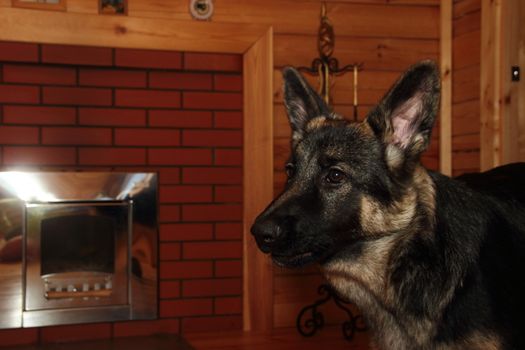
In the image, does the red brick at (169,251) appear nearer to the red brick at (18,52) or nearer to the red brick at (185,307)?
the red brick at (185,307)

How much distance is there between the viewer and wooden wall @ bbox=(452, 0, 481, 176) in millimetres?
3732

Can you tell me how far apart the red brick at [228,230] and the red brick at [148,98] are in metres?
0.64

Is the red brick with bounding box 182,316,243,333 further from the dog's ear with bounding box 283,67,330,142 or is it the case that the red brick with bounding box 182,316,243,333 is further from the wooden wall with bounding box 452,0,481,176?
the dog's ear with bounding box 283,67,330,142

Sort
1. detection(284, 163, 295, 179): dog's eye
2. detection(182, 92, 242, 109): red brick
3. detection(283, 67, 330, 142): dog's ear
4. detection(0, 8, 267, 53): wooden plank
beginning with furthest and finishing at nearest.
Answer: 1. detection(182, 92, 242, 109): red brick
2. detection(0, 8, 267, 53): wooden plank
3. detection(283, 67, 330, 142): dog's ear
4. detection(284, 163, 295, 179): dog's eye

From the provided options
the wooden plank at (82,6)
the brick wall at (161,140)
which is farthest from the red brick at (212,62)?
the wooden plank at (82,6)

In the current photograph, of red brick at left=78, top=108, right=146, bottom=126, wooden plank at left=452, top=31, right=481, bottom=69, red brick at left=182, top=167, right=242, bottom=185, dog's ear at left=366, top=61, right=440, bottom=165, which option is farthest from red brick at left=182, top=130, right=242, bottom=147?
dog's ear at left=366, top=61, right=440, bottom=165

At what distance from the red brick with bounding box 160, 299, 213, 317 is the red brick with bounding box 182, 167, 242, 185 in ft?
1.94

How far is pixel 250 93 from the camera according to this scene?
3.68 meters

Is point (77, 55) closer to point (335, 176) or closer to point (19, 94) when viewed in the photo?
point (19, 94)

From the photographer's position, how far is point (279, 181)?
12.3 feet

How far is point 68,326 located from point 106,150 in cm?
86

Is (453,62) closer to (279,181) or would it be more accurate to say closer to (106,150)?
(279,181)

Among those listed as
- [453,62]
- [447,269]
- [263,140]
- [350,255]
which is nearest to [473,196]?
[447,269]

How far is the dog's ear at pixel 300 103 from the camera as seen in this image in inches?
91.0
